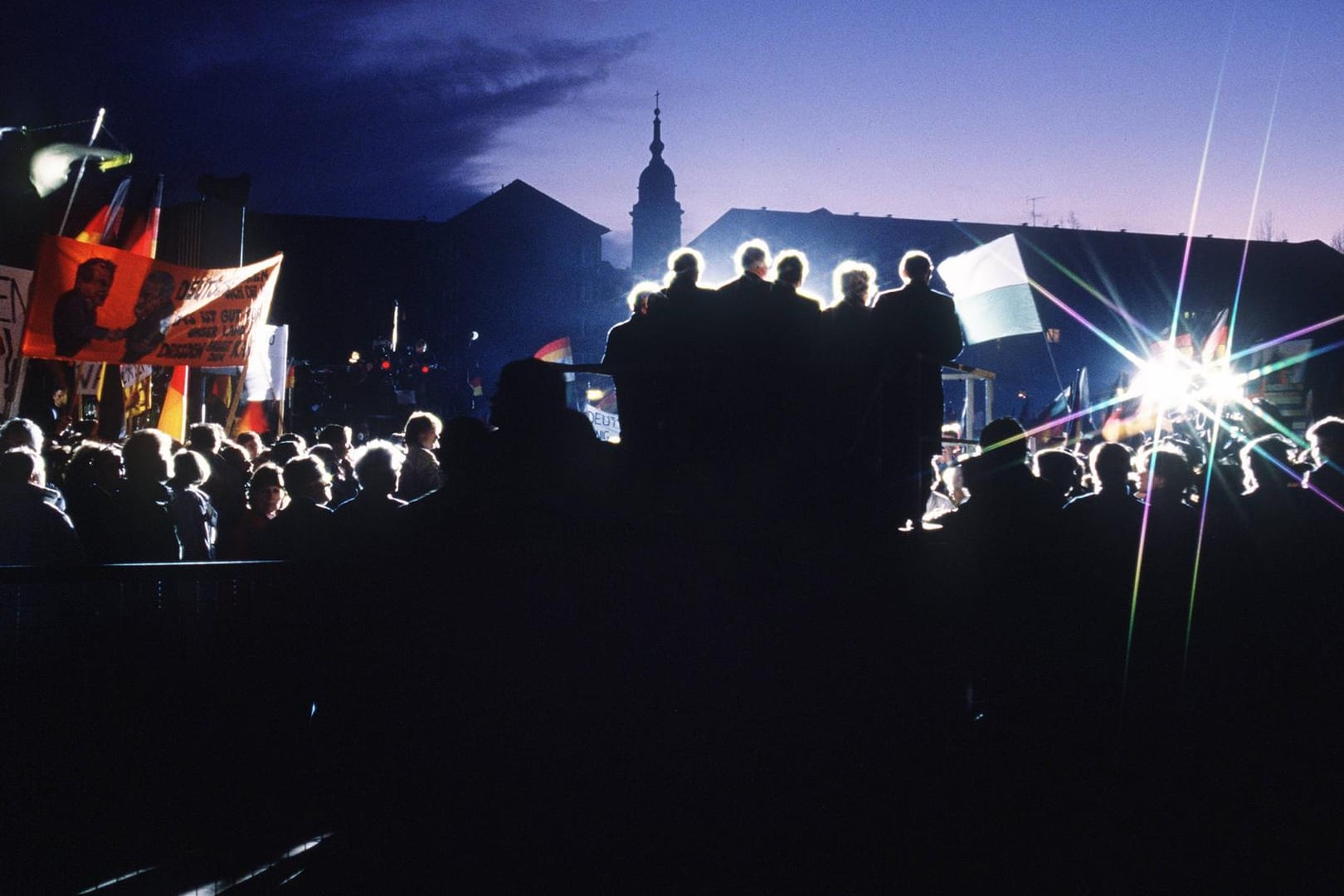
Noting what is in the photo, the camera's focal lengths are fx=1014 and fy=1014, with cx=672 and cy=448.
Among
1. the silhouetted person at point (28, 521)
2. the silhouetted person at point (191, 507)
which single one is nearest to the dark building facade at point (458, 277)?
the silhouetted person at point (191, 507)

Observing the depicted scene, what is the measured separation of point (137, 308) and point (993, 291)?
10245 mm

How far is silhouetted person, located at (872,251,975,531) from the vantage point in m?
4.87

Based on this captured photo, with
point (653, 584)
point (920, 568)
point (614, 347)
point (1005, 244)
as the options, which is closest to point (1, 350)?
point (614, 347)

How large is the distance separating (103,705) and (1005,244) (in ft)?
37.6

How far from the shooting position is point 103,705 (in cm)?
414

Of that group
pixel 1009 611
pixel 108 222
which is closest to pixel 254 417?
pixel 108 222

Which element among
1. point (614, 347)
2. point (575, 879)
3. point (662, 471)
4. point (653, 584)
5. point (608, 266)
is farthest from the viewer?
point (608, 266)

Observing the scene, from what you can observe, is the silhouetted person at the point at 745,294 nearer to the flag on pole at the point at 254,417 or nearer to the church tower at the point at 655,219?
the flag on pole at the point at 254,417

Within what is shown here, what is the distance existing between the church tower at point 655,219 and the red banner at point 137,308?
57.6m

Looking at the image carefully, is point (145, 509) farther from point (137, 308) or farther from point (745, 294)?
point (745, 294)

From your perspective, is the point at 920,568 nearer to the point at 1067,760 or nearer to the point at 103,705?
the point at 1067,760

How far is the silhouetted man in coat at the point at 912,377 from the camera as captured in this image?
16.0 feet

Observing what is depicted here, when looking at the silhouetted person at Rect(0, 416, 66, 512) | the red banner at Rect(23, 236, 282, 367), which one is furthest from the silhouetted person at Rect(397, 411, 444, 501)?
the silhouetted person at Rect(0, 416, 66, 512)

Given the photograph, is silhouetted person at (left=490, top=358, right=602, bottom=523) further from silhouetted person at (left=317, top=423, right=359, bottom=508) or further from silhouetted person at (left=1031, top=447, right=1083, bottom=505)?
Answer: silhouetted person at (left=317, top=423, right=359, bottom=508)
